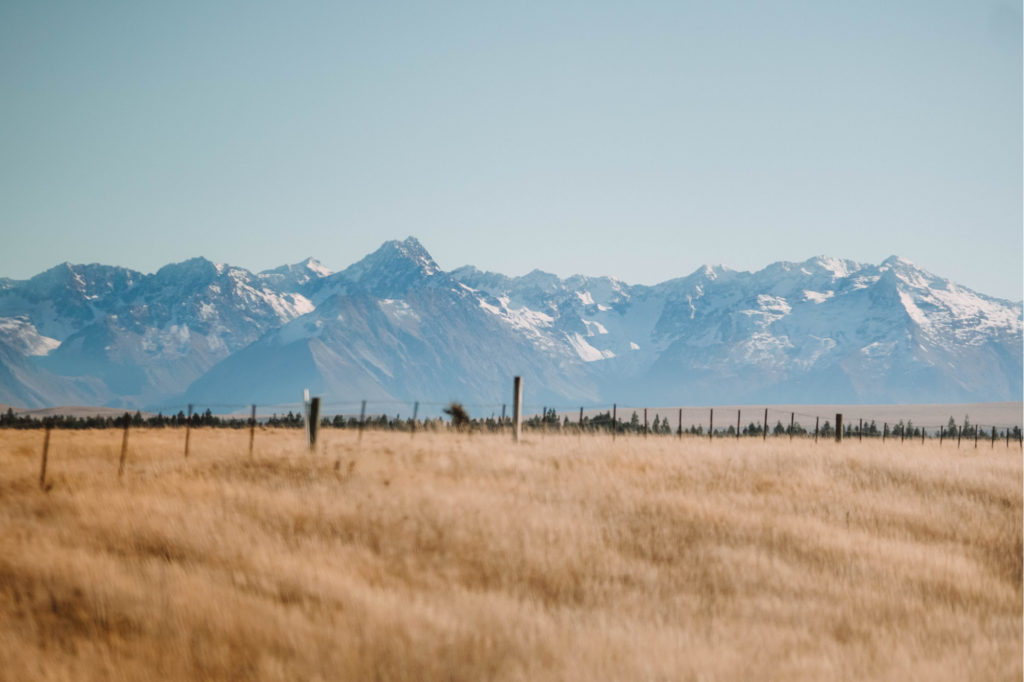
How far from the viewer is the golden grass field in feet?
29.1

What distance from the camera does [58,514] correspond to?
13859mm

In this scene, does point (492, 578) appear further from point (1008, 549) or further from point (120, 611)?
point (1008, 549)

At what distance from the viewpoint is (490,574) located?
12.1 metres

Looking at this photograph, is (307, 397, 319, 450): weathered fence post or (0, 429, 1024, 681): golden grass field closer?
(0, 429, 1024, 681): golden grass field

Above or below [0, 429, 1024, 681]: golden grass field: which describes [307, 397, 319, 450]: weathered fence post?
above

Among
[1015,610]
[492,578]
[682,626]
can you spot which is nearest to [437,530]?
[492,578]

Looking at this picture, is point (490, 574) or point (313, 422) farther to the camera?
point (313, 422)

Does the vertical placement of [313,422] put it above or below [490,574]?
above

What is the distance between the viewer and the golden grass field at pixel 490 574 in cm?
888

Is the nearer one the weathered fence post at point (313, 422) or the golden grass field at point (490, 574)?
the golden grass field at point (490, 574)

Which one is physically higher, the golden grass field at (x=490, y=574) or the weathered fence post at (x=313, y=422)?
the weathered fence post at (x=313, y=422)

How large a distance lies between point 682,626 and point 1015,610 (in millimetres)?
5298

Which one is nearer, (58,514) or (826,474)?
(58,514)

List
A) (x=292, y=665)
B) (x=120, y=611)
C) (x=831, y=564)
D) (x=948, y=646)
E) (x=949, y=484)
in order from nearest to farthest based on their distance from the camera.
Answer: (x=292, y=665), (x=120, y=611), (x=948, y=646), (x=831, y=564), (x=949, y=484)
